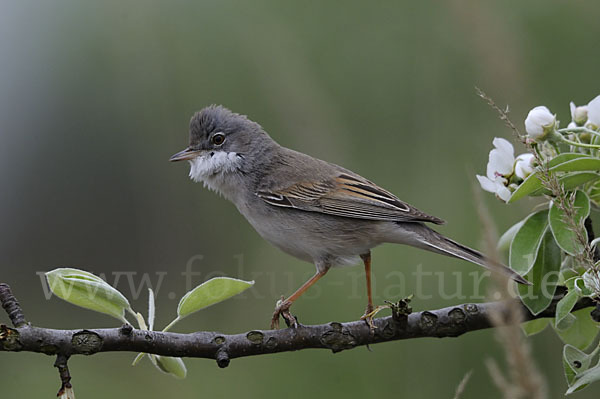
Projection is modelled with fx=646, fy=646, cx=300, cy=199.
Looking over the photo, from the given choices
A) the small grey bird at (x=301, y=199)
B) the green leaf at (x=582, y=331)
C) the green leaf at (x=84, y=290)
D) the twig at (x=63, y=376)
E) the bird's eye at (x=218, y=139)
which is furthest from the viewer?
the bird's eye at (x=218, y=139)

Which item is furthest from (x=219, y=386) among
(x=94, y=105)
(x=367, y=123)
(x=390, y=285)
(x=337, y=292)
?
(x=94, y=105)

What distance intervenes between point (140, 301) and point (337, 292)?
1.82 metres

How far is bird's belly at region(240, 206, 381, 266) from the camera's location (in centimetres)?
358

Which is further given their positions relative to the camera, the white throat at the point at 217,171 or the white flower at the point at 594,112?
the white throat at the point at 217,171

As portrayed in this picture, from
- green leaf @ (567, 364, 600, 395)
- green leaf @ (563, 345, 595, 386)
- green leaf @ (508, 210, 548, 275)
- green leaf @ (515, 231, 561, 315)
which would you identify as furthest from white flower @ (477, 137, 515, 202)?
green leaf @ (567, 364, 600, 395)

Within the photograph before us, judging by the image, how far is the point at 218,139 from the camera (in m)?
4.20

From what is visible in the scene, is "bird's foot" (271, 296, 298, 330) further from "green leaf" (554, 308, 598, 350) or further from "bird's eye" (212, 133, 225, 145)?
"bird's eye" (212, 133, 225, 145)

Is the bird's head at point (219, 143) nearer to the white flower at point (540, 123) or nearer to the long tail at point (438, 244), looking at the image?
the long tail at point (438, 244)

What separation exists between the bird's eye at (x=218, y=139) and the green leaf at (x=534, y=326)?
2341 millimetres

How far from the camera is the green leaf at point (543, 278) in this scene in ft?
7.26

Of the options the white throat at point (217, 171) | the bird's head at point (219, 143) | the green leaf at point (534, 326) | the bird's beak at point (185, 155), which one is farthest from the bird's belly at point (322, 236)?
the green leaf at point (534, 326)

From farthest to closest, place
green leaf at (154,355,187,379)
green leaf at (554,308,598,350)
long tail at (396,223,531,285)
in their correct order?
long tail at (396,223,531,285) < green leaf at (554,308,598,350) < green leaf at (154,355,187,379)

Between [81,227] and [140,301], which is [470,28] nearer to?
[140,301]

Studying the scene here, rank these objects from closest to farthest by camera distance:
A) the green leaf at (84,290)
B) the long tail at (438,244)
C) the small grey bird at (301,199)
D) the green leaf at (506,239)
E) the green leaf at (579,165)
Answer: the green leaf at (84,290) < the green leaf at (579,165) < the green leaf at (506,239) < the long tail at (438,244) < the small grey bird at (301,199)
